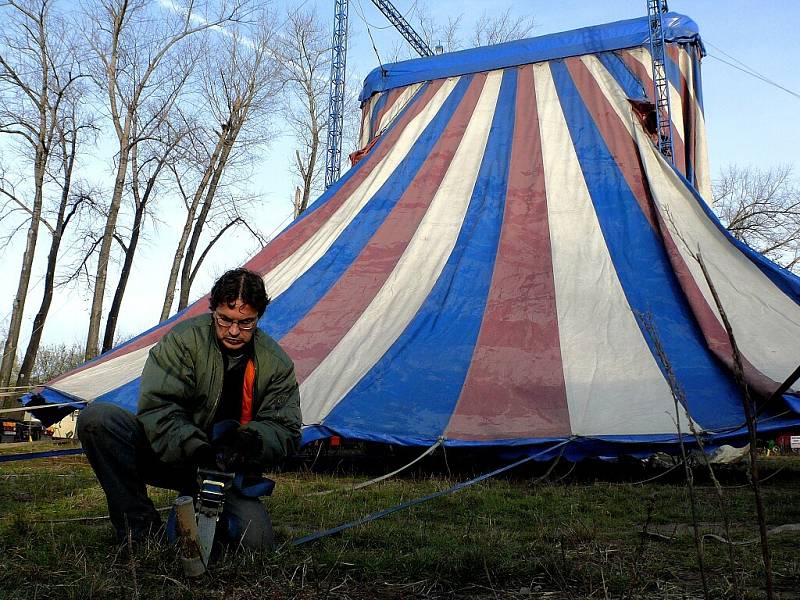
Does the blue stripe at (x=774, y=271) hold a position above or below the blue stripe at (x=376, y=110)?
below

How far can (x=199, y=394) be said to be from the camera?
Result: 2127mm

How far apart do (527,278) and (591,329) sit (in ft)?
1.97

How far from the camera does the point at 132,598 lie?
5.21ft

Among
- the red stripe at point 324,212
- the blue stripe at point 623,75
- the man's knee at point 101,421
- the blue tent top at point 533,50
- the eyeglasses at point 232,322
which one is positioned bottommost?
the man's knee at point 101,421

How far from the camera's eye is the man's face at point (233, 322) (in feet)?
7.00

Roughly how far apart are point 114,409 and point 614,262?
10.9 feet

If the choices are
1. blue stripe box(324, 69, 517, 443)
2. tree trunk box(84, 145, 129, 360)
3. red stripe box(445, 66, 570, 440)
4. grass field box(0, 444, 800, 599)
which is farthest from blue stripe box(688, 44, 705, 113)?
tree trunk box(84, 145, 129, 360)

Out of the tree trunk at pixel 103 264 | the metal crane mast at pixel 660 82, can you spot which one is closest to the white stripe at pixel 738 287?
the metal crane mast at pixel 660 82

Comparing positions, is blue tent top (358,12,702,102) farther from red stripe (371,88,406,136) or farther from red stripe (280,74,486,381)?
red stripe (280,74,486,381)

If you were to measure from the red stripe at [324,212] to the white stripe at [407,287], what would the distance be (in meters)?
0.64

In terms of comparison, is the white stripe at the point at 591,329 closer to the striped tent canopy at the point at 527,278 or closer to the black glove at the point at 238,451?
the striped tent canopy at the point at 527,278

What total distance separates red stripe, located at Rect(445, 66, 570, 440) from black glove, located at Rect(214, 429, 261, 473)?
1858 millimetres

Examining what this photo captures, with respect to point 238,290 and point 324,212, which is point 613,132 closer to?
point 324,212

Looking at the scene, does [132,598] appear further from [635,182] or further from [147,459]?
[635,182]
